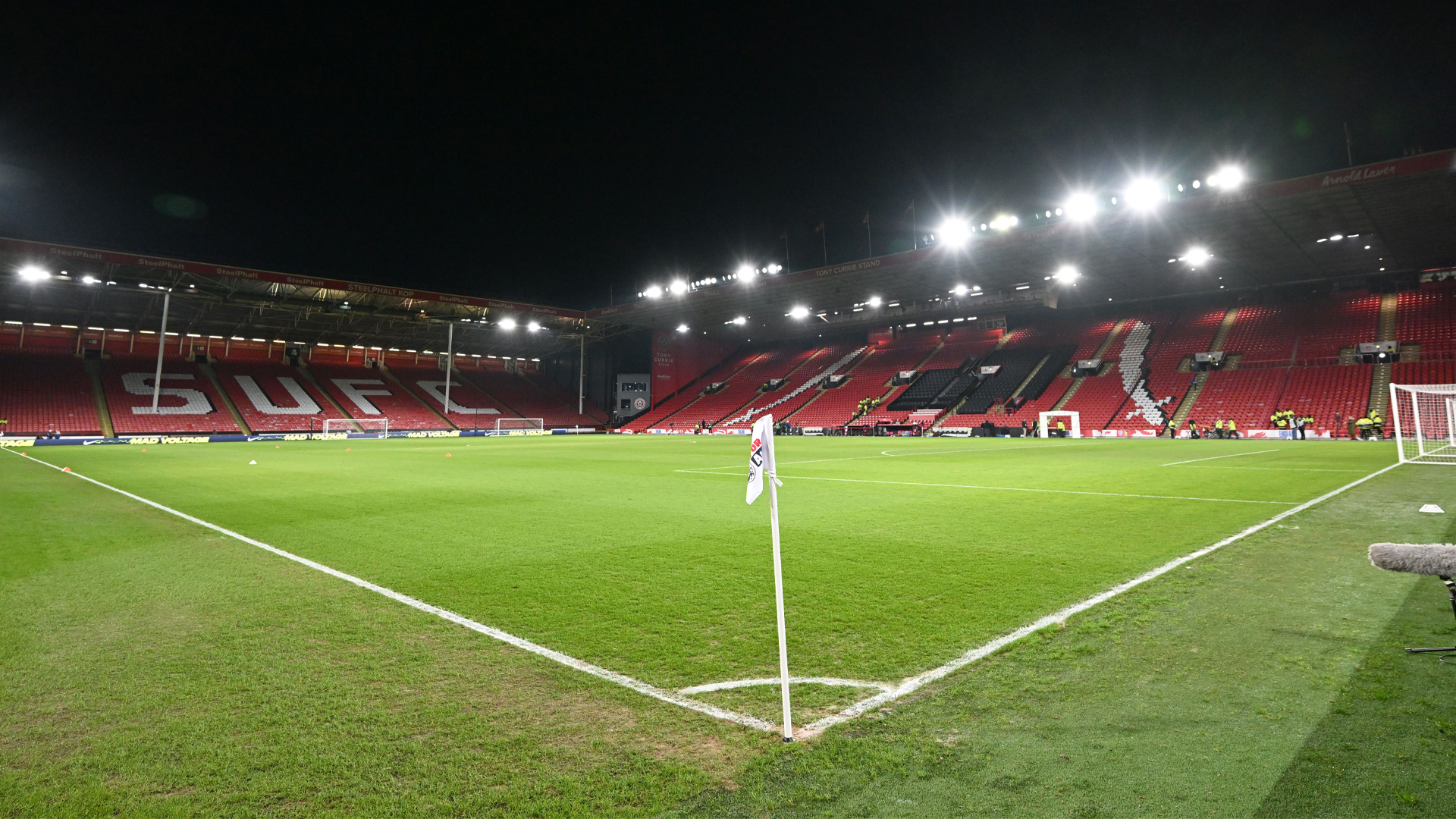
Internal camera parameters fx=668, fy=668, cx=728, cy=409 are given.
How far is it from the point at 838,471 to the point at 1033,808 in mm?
12714

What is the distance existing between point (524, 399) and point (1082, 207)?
45.0m

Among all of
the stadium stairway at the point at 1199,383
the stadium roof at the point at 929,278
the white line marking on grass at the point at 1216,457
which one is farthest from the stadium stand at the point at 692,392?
the white line marking on grass at the point at 1216,457

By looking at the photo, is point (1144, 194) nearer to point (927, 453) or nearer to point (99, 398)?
point (927, 453)

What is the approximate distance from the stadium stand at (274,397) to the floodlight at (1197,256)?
52.1 m

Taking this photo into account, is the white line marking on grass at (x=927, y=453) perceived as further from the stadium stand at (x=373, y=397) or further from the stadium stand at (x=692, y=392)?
the stadium stand at (x=373, y=397)

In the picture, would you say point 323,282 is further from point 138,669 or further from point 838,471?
point 138,669

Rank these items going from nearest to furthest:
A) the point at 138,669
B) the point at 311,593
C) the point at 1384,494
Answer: the point at 138,669
the point at 311,593
the point at 1384,494

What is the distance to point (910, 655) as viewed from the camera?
3385mm

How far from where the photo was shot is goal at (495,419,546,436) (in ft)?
171

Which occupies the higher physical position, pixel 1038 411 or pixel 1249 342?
pixel 1249 342

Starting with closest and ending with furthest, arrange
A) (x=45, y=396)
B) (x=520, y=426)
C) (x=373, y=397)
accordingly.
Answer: (x=45, y=396) < (x=373, y=397) < (x=520, y=426)

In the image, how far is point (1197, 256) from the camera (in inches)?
1321

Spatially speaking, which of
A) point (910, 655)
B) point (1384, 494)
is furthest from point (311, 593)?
point (1384, 494)

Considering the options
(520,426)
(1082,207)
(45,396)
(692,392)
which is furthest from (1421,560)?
(45,396)
